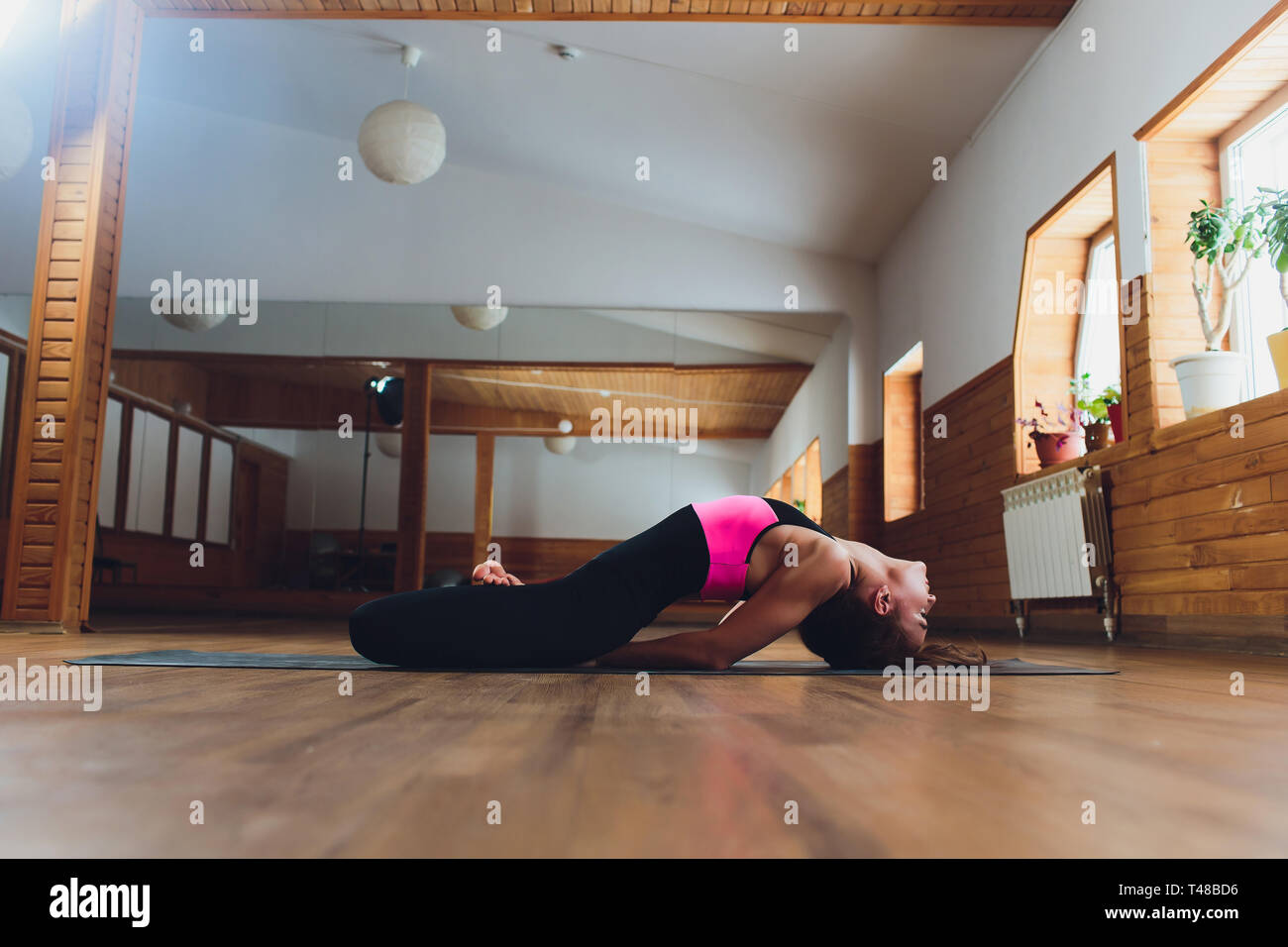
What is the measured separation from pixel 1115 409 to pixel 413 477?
548 cm

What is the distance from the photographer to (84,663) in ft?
7.39

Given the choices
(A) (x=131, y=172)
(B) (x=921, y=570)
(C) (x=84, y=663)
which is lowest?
(C) (x=84, y=663)

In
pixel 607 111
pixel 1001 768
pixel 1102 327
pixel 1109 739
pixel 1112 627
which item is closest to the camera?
pixel 1001 768

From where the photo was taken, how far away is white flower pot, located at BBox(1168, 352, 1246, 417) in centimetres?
343

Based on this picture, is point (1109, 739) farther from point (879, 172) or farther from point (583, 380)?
point (583, 380)

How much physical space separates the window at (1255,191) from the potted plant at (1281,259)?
464mm

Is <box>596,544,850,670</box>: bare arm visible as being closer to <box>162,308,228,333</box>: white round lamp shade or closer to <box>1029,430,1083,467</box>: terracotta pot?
<box>1029,430,1083,467</box>: terracotta pot

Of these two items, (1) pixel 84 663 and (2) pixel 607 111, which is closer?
(1) pixel 84 663

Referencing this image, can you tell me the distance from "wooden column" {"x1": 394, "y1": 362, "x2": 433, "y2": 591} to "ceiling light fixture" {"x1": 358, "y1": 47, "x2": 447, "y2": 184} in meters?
2.78

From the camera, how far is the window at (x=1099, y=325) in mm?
4785

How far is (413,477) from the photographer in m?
7.92

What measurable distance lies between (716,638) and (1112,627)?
2.67 m

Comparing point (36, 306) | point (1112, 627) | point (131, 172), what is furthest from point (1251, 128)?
point (131, 172)

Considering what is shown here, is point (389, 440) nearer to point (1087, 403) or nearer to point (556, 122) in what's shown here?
point (556, 122)
